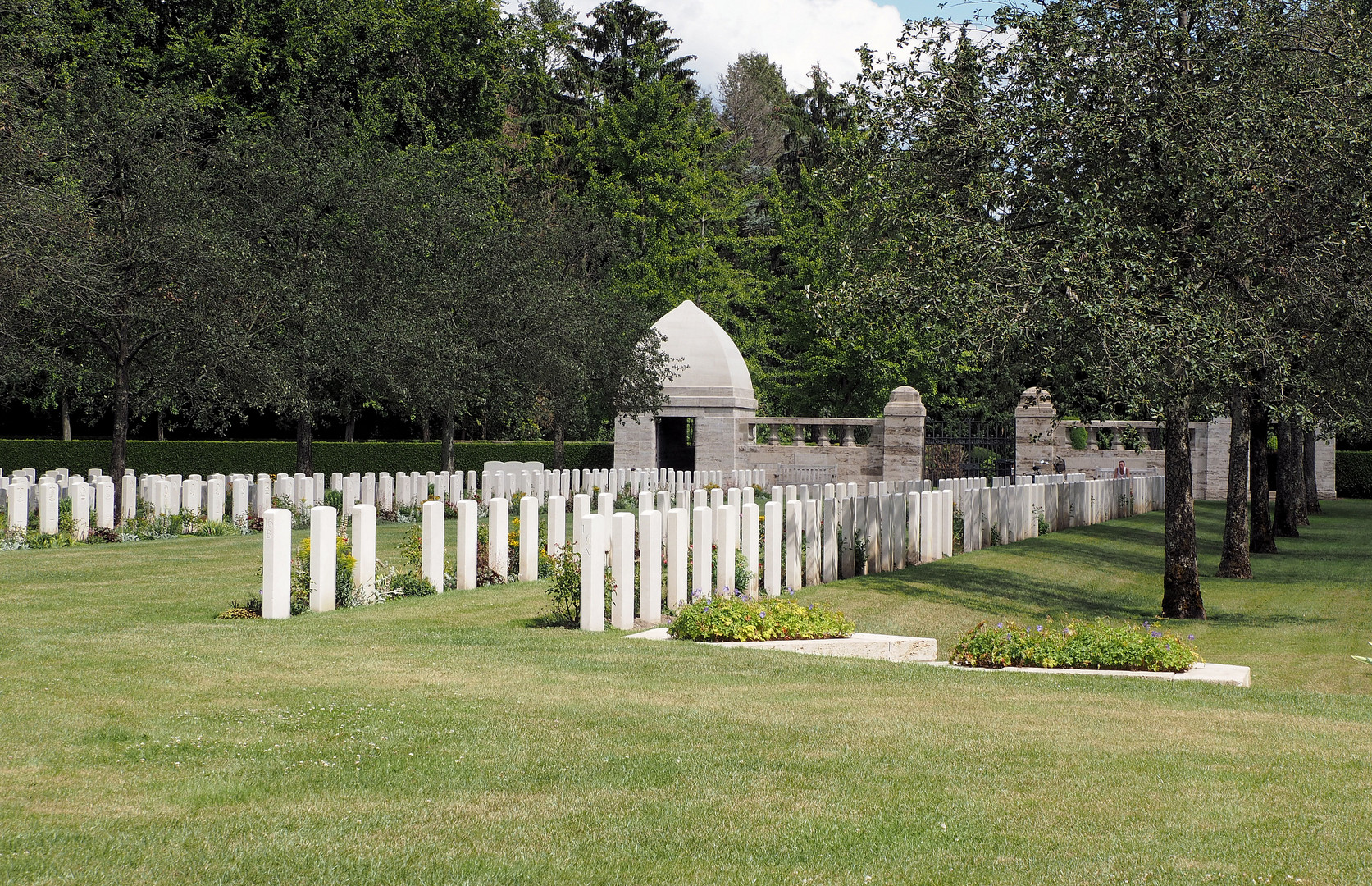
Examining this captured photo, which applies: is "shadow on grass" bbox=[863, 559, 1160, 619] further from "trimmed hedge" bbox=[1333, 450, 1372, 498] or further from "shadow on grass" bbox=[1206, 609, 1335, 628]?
"trimmed hedge" bbox=[1333, 450, 1372, 498]

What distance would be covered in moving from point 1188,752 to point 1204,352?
7.27m

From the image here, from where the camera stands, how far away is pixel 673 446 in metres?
36.2

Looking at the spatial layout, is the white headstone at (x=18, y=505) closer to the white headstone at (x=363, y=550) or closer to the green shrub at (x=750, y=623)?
the white headstone at (x=363, y=550)

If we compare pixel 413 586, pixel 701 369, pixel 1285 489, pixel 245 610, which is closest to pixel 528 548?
pixel 413 586

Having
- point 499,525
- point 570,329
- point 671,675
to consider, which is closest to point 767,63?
point 570,329

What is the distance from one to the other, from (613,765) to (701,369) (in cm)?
2834

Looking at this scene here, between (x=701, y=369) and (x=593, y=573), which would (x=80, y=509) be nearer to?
(x=593, y=573)

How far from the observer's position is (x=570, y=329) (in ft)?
85.2

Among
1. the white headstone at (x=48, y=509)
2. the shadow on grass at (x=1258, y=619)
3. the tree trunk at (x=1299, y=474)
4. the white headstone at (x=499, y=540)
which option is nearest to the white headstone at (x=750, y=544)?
the white headstone at (x=499, y=540)

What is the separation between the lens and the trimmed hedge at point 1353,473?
4306cm

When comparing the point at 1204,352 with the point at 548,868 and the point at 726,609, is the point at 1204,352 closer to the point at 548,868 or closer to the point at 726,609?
the point at 726,609

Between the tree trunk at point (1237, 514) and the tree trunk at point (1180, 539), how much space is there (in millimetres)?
4408

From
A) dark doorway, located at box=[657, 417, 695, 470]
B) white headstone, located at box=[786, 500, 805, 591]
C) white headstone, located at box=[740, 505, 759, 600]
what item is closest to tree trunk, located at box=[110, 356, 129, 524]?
white headstone, located at box=[786, 500, 805, 591]

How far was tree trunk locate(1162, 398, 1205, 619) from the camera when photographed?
555 inches
